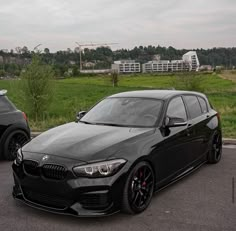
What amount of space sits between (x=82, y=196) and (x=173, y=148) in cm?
171

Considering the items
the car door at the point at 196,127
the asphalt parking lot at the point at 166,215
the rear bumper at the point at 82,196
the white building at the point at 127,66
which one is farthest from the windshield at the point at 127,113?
the white building at the point at 127,66

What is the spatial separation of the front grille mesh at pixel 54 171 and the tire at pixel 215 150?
3463mm

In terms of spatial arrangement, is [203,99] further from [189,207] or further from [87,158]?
[87,158]

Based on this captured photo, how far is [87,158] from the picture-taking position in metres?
4.08

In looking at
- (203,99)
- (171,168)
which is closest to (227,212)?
(171,168)

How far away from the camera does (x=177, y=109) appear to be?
5676mm

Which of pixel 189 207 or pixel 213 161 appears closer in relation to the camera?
pixel 189 207

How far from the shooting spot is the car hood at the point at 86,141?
418 cm

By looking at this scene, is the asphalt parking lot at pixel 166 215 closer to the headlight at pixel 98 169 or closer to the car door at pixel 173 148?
the car door at pixel 173 148

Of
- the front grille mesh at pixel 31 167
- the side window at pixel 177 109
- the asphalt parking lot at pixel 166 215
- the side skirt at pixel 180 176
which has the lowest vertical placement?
the asphalt parking lot at pixel 166 215

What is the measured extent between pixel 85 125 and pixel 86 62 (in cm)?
13562

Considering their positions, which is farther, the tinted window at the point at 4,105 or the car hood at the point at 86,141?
the tinted window at the point at 4,105

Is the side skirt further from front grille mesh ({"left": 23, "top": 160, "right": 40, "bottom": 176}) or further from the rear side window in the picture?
the rear side window

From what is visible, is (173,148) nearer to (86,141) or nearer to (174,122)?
(174,122)
